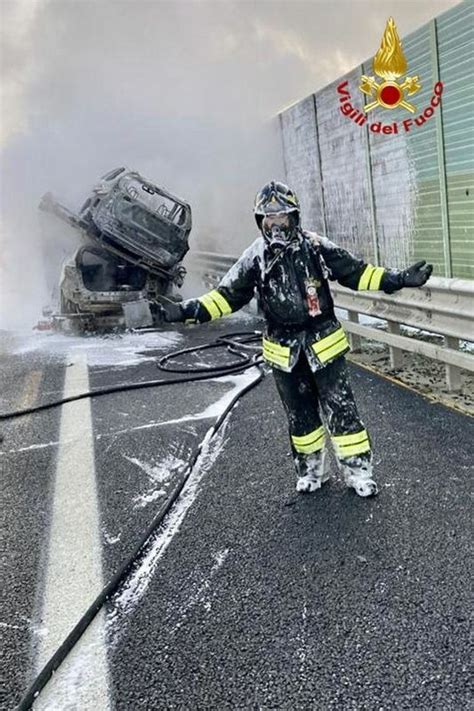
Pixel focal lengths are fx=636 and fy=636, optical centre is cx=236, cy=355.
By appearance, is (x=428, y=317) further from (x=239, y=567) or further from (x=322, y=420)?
(x=239, y=567)

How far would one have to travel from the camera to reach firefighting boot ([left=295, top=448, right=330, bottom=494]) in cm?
344

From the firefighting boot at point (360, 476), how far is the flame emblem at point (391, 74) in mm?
5665

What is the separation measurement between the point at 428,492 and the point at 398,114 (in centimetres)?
604

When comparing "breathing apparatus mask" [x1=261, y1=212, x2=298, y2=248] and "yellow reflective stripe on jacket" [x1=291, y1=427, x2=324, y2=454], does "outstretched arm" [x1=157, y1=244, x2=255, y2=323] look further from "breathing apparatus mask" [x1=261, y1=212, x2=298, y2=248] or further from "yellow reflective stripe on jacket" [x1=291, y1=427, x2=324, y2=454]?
"yellow reflective stripe on jacket" [x1=291, y1=427, x2=324, y2=454]

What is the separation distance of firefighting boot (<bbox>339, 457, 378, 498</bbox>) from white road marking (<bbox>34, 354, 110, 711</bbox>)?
1319 mm

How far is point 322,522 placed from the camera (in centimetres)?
309

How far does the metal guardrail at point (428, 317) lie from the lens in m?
4.80

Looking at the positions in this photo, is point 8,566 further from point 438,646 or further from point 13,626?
point 438,646

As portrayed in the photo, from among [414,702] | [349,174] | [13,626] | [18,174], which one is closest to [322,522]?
[414,702]

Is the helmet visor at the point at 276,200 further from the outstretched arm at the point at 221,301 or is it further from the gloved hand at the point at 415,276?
the gloved hand at the point at 415,276

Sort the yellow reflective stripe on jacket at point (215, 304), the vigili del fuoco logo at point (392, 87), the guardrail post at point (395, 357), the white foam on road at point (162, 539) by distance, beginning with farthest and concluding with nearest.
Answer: the vigili del fuoco logo at point (392, 87) < the guardrail post at point (395, 357) < the yellow reflective stripe on jacket at point (215, 304) < the white foam on road at point (162, 539)

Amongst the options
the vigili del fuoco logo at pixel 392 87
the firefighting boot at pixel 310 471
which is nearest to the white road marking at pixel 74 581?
the firefighting boot at pixel 310 471

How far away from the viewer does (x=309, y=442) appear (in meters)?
3.47

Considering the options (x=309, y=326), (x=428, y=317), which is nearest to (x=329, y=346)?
(x=309, y=326)
